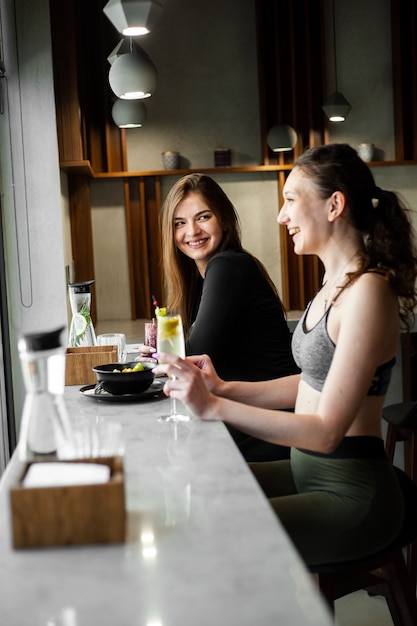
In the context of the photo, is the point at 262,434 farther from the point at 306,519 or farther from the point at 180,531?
the point at 180,531

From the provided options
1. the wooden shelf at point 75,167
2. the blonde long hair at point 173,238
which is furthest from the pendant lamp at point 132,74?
the blonde long hair at point 173,238

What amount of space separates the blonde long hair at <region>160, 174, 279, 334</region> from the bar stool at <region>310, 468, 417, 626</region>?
3.79 ft

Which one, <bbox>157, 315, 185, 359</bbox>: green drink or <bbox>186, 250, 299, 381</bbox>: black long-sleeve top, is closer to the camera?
<bbox>157, 315, 185, 359</bbox>: green drink

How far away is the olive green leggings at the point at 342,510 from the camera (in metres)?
1.77

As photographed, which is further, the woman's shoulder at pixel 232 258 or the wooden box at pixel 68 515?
the woman's shoulder at pixel 232 258

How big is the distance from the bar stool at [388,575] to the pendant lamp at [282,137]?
20.6 ft

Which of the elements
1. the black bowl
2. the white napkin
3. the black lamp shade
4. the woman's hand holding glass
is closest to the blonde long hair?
the black bowl

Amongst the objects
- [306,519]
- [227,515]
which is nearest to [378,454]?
[306,519]

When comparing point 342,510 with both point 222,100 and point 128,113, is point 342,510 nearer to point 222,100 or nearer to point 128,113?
point 128,113

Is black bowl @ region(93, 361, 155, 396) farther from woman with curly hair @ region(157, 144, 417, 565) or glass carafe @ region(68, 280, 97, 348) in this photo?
glass carafe @ region(68, 280, 97, 348)

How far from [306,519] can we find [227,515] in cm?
55

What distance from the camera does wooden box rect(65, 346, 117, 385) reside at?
2.65m

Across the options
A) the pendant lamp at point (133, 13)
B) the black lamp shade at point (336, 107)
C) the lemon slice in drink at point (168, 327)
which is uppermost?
the black lamp shade at point (336, 107)

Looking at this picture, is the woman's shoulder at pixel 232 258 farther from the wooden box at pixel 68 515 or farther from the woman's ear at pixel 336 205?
the wooden box at pixel 68 515
